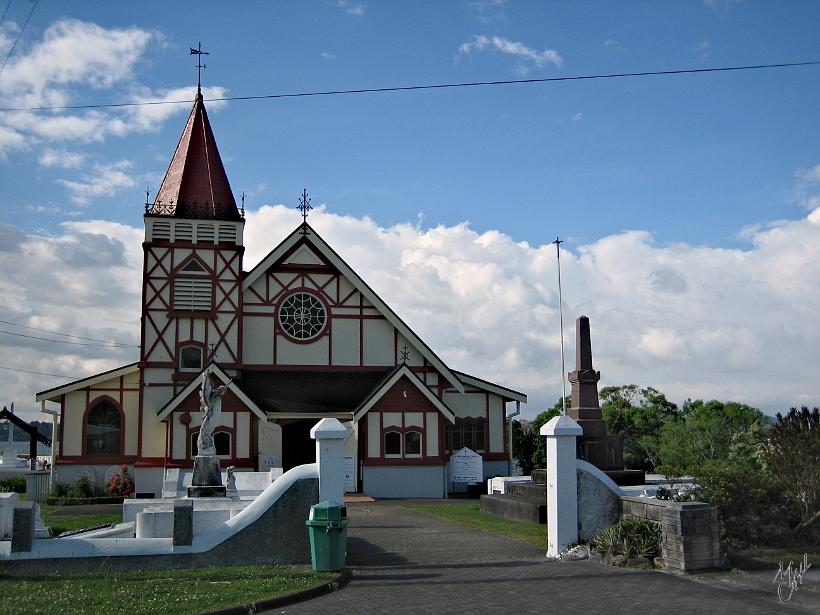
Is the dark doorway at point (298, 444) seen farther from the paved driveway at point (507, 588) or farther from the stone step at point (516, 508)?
the paved driveway at point (507, 588)

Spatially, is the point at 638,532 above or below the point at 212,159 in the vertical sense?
below

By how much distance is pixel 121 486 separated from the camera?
29891 mm

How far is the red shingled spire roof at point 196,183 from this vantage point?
32.7 meters

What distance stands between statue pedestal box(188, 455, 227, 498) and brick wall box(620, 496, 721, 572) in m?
9.51

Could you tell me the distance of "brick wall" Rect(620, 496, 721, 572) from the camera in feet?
40.8

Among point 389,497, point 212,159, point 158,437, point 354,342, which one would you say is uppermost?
A: point 212,159

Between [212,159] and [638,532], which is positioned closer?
[638,532]

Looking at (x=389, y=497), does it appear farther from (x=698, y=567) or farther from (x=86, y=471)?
(x=698, y=567)

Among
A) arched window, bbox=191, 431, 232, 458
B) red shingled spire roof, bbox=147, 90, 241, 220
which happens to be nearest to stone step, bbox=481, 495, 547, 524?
arched window, bbox=191, 431, 232, 458

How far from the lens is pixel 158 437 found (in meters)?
30.9

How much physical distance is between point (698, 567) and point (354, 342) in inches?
856

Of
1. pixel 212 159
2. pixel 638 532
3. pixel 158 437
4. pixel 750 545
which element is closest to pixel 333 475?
pixel 638 532

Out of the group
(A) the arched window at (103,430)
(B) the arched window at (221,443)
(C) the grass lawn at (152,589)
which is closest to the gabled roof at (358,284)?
(B) the arched window at (221,443)

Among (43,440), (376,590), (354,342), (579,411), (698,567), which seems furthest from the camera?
(43,440)
